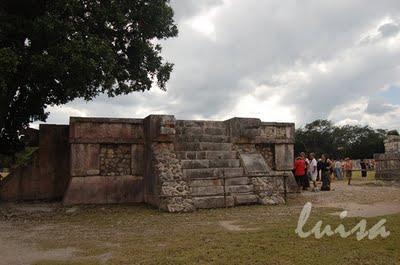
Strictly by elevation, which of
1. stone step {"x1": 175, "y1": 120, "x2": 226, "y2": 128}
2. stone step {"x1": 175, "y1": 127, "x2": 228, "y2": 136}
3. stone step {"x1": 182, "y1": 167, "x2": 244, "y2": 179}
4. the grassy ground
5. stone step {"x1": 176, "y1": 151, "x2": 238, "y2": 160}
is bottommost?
the grassy ground

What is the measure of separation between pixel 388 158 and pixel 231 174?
11574 millimetres

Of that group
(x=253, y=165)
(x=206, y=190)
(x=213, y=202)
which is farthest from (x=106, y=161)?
(x=253, y=165)

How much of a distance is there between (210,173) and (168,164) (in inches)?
44.4

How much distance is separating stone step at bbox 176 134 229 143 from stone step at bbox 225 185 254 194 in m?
2.21

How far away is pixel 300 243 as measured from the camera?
6.71 meters

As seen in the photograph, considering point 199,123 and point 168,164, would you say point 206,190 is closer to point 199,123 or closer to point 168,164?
point 168,164

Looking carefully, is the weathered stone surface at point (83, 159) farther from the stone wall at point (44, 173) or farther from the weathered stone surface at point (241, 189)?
the weathered stone surface at point (241, 189)

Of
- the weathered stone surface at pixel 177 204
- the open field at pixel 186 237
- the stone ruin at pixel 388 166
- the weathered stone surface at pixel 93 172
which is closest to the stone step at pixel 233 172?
the open field at pixel 186 237

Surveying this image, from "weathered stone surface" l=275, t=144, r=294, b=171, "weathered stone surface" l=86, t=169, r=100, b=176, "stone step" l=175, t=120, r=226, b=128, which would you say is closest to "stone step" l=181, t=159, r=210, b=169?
"stone step" l=175, t=120, r=226, b=128

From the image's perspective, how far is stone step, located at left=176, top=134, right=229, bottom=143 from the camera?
44.2 ft

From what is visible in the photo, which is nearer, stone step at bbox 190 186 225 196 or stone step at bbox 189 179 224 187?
stone step at bbox 190 186 225 196

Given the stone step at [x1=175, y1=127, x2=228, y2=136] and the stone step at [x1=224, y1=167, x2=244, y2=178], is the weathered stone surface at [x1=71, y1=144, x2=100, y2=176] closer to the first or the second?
the stone step at [x1=175, y1=127, x2=228, y2=136]

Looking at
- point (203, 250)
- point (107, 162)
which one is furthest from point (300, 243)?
point (107, 162)

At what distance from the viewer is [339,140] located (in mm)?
71625
